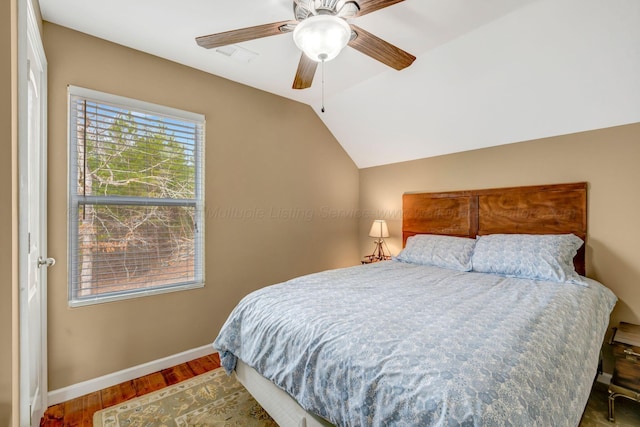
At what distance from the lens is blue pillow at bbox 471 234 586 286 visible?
211 cm

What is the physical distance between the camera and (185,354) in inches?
99.0

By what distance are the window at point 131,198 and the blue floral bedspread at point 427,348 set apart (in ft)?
3.29

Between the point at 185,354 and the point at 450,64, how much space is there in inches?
131

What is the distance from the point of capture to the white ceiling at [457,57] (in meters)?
1.79

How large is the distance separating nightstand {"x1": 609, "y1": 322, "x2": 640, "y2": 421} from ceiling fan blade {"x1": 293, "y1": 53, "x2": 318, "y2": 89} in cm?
269

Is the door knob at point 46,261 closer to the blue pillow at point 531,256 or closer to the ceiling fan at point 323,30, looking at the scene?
the ceiling fan at point 323,30

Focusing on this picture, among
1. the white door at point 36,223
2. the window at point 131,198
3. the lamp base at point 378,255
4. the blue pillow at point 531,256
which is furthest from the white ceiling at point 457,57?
the lamp base at point 378,255

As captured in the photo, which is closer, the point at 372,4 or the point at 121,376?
the point at 372,4

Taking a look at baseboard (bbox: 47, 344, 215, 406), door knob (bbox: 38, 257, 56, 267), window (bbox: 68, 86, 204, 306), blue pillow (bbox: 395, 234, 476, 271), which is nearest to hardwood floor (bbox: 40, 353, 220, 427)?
baseboard (bbox: 47, 344, 215, 406)

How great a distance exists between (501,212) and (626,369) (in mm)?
1384

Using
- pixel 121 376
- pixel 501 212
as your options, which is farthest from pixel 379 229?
pixel 121 376

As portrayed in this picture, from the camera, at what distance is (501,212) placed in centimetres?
277

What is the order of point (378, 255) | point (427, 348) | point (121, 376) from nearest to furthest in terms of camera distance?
point (427, 348)
point (121, 376)
point (378, 255)

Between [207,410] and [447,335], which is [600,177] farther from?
[207,410]
